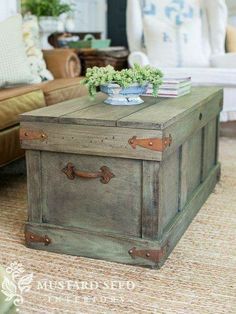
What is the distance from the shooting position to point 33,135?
5.88ft

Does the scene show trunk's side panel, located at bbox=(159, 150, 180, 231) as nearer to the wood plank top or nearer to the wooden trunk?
the wooden trunk

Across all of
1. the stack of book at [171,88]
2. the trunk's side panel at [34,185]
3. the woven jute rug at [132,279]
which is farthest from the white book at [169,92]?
the trunk's side panel at [34,185]

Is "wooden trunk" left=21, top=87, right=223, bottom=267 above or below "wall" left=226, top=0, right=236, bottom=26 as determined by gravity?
below

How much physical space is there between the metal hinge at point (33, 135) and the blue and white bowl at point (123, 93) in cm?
33

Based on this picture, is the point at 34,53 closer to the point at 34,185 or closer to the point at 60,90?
the point at 60,90

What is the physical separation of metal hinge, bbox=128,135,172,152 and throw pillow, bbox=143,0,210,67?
7.06ft

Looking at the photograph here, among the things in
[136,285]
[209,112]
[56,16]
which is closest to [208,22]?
[56,16]

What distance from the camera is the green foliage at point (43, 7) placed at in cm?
385

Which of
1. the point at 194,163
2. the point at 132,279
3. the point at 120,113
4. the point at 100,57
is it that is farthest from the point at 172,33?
the point at 132,279

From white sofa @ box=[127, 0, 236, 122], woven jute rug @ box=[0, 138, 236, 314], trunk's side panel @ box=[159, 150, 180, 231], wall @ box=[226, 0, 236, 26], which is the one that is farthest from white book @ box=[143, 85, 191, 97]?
wall @ box=[226, 0, 236, 26]

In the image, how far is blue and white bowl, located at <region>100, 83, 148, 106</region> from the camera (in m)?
1.94

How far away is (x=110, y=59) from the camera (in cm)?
369

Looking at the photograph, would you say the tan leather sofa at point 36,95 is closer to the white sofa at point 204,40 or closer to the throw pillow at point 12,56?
the throw pillow at point 12,56

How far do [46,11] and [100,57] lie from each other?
0.61 m
